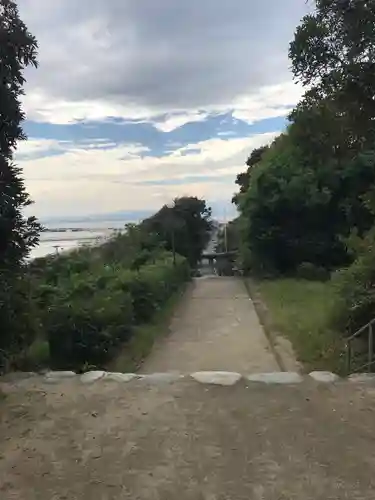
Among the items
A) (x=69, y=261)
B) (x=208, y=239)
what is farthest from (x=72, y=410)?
(x=208, y=239)

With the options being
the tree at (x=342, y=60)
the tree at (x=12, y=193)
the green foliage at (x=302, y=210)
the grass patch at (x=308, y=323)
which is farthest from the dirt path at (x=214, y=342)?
the green foliage at (x=302, y=210)

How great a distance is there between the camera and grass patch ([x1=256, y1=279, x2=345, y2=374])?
704 centimetres

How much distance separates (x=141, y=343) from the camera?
8883 mm

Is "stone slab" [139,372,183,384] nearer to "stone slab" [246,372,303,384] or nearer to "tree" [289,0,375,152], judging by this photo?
"stone slab" [246,372,303,384]

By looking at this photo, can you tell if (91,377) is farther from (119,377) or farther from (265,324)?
(265,324)

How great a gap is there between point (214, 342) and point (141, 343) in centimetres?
118

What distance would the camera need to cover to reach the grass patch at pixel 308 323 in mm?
7035

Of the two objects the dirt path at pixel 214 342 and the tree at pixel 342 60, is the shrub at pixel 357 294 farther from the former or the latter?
the tree at pixel 342 60

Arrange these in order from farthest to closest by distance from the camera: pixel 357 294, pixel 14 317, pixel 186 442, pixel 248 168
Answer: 1. pixel 248 168
2. pixel 357 294
3. pixel 14 317
4. pixel 186 442

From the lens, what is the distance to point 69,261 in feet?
36.3

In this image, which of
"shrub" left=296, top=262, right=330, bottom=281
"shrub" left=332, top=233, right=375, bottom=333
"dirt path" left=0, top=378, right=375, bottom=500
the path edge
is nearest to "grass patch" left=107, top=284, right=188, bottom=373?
the path edge

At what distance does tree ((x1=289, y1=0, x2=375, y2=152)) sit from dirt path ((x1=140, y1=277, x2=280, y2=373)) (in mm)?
3444

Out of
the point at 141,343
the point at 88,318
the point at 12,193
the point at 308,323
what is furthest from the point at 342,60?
the point at 141,343

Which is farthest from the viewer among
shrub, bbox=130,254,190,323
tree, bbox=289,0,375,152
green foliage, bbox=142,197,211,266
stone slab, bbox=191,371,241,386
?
green foliage, bbox=142,197,211,266
